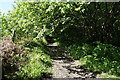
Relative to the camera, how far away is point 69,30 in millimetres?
14898

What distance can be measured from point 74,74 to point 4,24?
20.9 feet

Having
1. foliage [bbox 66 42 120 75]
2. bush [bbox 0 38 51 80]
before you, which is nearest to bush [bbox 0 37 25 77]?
bush [bbox 0 38 51 80]

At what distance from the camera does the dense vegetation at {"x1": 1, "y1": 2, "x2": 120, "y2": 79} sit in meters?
7.35

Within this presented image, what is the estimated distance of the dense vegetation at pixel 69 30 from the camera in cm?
735

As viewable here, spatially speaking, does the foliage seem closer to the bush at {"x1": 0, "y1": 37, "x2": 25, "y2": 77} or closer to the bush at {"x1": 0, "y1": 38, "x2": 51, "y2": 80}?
the bush at {"x1": 0, "y1": 38, "x2": 51, "y2": 80}

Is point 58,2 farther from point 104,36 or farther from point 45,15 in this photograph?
point 104,36

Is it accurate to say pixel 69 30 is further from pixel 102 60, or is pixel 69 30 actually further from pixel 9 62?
pixel 9 62

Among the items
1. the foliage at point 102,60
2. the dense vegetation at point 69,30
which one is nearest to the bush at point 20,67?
the dense vegetation at point 69,30

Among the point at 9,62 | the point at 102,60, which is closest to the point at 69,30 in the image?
the point at 102,60

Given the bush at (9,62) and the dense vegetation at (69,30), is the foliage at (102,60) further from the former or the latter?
the bush at (9,62)

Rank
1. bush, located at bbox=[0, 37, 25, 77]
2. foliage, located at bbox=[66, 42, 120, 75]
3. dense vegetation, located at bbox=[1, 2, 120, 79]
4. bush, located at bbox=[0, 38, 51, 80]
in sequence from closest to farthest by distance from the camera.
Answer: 1. bush, located at bbox=[0, 38, 51, 80]
2. bush, located at bbox=[0, 37, 25, 77]
3. foliage, located at bbox=[66, 42, 120, 75]
4. dense vegetation, located at bbox=[1, 2, 120, 79]

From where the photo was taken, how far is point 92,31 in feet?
43.3

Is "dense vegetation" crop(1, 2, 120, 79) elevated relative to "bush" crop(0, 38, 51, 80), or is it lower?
elevated

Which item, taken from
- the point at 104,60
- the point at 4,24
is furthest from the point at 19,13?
the point at 104,60
